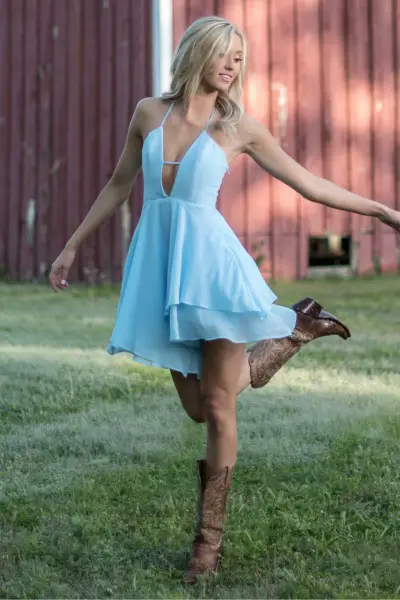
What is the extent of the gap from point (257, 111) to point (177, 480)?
7.56 m

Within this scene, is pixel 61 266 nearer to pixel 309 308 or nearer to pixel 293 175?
pixel 293 175

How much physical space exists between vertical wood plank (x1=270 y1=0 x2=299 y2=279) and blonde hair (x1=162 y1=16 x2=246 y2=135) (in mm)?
7891

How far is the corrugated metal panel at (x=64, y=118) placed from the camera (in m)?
11.7

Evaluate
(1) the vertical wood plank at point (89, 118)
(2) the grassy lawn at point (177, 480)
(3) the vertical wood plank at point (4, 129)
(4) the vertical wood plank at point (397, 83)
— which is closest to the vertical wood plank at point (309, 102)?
(4) the vertical wood plank at point (397, 83)

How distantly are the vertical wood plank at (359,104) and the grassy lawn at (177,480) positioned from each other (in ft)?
16.1

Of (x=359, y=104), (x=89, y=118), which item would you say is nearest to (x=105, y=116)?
(x=89, y=118)

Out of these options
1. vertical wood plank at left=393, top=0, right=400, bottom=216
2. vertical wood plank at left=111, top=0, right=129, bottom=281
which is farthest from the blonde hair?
vertical wood plank at left=393, top=0, right=400, bottom=216

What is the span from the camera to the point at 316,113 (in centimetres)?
1166

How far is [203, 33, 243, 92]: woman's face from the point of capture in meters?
3.51

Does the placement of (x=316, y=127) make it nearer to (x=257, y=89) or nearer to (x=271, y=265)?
(x=257, y=89)

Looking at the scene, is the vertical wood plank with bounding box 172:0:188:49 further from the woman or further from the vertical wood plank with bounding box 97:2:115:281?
the woman

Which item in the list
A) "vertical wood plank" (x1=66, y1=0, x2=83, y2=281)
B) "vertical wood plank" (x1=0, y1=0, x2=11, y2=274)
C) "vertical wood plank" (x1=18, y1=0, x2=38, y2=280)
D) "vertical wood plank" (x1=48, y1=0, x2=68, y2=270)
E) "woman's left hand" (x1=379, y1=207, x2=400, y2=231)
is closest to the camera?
"woman's left hand" (x1=379, y1=207, x2=400, y2=231)

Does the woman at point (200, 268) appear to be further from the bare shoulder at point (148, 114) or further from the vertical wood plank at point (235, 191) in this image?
the vertical wood plank at point (235, 191)

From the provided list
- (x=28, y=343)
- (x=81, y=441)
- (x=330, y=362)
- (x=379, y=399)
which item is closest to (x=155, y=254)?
(x=81, y=441)
